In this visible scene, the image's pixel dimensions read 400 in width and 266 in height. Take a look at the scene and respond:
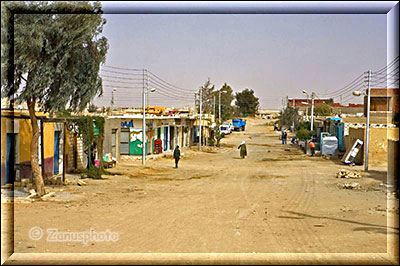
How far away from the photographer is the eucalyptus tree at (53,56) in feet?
42.6

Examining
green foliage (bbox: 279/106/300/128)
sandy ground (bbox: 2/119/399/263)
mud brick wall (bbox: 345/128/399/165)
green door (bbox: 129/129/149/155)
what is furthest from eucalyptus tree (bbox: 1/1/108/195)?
green foliage (bbox: 279/106/300/128)

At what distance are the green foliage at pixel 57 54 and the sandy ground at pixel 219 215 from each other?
3.15m

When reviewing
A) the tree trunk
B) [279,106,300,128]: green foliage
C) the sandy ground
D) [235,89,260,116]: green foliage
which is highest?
[235,89,260,116]: green foliage

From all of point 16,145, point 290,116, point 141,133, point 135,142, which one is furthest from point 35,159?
point 290,116

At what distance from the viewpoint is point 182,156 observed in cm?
3566

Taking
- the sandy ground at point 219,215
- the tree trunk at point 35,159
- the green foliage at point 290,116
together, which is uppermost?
the green foliage at point 290,116

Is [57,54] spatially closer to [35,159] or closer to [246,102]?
[35,159]

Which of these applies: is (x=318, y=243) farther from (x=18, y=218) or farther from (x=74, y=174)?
(x=74, y=174)

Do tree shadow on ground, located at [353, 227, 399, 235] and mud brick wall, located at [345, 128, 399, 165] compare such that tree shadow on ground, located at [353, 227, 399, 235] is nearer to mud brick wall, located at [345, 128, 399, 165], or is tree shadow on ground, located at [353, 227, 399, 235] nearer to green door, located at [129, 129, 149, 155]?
mud brick wall, located at [345, 128, 399, 165]

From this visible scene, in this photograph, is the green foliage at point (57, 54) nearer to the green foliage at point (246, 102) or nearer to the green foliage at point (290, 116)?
the green foliage at point (290, 116)

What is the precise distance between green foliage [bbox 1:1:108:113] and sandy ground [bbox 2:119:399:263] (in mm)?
3150

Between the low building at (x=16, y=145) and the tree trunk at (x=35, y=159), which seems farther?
the low building at (x=16, y=145)

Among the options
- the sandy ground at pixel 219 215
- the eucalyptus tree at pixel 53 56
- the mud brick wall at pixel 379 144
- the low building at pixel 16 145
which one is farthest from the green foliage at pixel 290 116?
the eucalyptus tree at pixel 53 56

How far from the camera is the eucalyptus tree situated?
42.6ft
